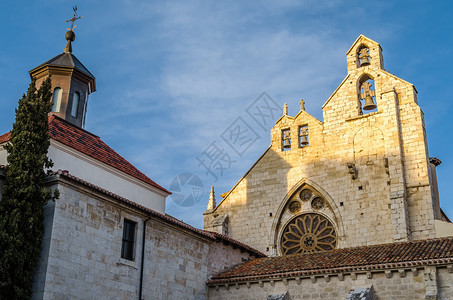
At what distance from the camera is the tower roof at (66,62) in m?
24.7

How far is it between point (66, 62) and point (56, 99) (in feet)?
6.38

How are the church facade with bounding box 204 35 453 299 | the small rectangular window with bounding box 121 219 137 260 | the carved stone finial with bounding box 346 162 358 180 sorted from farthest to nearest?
the carved stone finial with bounding box 346 162 358 180 → the church facade with bounding box 204 35 453 299 → the small rectangular window with bounding box 121 219 137 260

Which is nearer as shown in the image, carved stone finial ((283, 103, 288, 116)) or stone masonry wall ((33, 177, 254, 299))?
stone masonry wall ((33, 177, 254, 299))

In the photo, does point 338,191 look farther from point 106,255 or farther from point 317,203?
Result: point 106,255

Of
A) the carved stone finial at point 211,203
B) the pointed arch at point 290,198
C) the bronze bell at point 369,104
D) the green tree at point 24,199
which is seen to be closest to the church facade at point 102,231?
the green tree at point 24,199

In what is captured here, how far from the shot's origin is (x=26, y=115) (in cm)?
→ 1622

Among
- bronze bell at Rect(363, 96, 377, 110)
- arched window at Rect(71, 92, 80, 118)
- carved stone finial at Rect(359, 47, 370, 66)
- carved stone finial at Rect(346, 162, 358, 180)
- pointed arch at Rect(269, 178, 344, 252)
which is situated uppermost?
carved stone finial at Rect(359, 47, 370, 66)

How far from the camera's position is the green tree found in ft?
46.4

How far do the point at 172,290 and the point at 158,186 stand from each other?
21.2ft

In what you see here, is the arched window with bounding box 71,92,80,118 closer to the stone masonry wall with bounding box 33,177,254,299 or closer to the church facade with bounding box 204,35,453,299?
the stone masonry wall with bounding box 33,177,254,299

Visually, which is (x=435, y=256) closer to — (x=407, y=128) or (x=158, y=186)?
(x=407, y=128)

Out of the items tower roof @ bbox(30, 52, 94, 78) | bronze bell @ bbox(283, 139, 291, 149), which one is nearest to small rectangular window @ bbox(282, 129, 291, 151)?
bronze bell @ bbox(283, 139, 291, 149)

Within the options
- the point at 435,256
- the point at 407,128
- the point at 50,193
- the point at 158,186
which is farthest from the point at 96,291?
the point at 407,128

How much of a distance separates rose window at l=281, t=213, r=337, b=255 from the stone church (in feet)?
0.18
